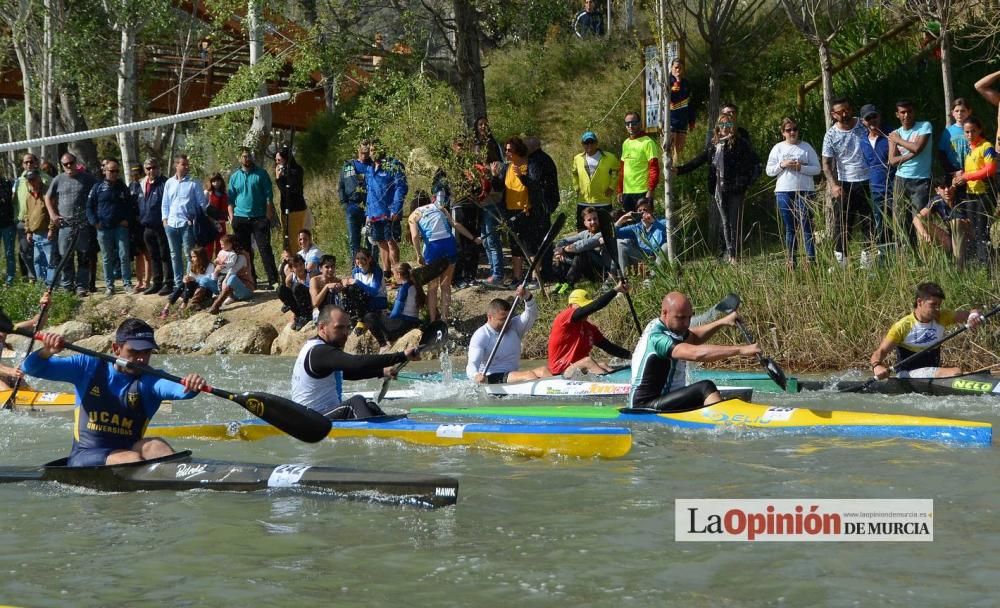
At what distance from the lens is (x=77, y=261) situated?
18.3m

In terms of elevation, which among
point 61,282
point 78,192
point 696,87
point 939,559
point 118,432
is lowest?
point 939,559

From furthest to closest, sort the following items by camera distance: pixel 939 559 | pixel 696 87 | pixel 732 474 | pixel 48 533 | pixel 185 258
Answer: pixel 696 87 < pixel 185 258 < pixel 732 474 < pixel 48 533 < pixel 939 559

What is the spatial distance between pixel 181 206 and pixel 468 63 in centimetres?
445

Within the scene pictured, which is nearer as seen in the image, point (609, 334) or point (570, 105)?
point (609, 334)

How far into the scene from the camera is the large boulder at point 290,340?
1617 centimetres

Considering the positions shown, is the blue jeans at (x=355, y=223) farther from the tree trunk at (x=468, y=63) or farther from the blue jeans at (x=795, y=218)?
the blue jeans at (x=795, y=218)

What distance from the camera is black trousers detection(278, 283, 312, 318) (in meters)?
16.1

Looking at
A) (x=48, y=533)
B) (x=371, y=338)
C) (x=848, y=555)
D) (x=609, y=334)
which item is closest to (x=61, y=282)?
(x=371, y=338)

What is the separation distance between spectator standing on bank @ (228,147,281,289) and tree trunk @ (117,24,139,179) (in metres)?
4.67

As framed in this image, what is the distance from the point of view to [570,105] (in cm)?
2177

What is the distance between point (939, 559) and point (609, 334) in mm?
7973

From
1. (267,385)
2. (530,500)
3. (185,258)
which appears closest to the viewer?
(530,500)

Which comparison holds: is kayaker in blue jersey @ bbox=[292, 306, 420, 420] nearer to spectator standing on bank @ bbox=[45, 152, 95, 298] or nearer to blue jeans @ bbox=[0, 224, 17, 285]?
spectator standing on bank @ bbox=[45, 152, 95, 298]

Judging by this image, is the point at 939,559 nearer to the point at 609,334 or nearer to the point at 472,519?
the point at 472,519
